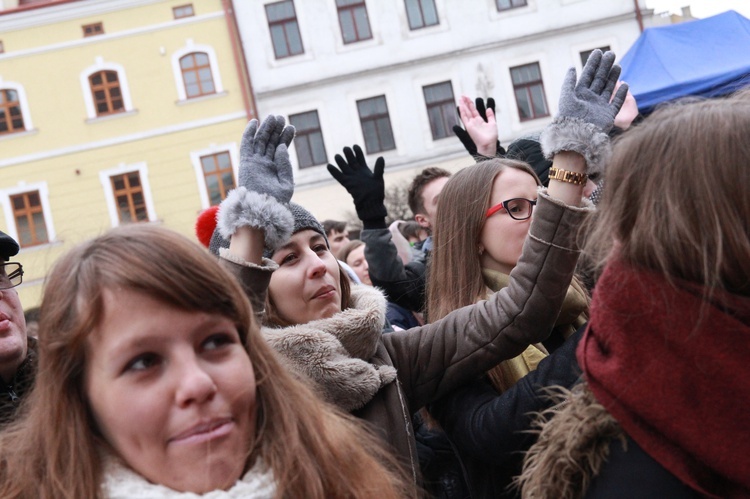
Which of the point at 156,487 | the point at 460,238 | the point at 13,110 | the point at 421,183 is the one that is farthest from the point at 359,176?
the point at 13,110

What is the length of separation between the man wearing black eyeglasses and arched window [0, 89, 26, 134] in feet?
63.3

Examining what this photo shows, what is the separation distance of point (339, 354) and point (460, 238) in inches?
27.6

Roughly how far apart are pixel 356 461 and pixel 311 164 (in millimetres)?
18161

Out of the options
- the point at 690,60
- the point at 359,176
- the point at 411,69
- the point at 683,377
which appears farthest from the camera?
the point at 411,69

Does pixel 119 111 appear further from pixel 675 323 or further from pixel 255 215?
pixel 675 323

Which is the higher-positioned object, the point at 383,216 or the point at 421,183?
the point at 421,183

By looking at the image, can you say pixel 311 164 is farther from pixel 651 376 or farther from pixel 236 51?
pixel 651 376

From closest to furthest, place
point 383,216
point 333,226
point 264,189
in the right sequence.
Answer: point 264,189
point 383,216
point 333,226

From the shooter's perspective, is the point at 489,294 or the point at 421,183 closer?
the point at 489,294

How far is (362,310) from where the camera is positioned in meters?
2.13

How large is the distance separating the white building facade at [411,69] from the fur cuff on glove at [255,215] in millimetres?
17322

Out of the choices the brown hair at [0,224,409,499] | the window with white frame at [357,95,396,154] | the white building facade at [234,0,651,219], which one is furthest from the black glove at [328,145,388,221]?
the window with white frame at [357,95,396,154]

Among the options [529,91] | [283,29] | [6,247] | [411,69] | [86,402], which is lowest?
[86,402]

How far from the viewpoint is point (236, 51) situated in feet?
63.8
